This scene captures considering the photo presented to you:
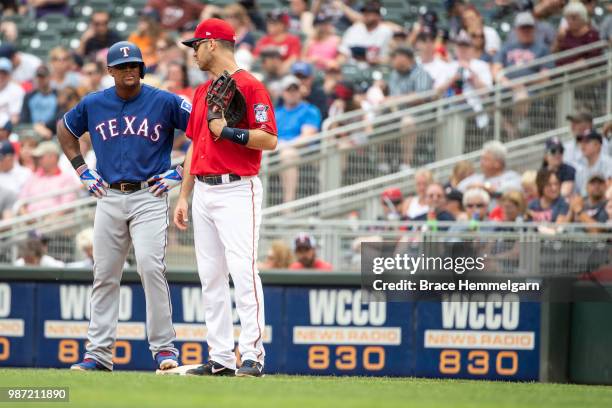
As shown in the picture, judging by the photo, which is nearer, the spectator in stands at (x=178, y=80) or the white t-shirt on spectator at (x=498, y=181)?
the white t-shirt on spectator at (x=498, y=181)

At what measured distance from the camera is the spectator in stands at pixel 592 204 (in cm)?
1126

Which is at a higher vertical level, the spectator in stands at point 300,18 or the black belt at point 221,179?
the spectator in stands at point 300,18

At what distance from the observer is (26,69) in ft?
57.1

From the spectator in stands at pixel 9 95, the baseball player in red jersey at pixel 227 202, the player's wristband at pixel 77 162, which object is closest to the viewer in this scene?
the baseball player in red jersey at pixel 227 202

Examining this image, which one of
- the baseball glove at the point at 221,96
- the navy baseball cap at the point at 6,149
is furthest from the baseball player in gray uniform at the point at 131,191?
the navy baseball cap at the point at 6,149

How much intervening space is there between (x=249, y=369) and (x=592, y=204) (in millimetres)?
5225

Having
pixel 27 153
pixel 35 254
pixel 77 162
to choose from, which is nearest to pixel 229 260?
pixel 77 162

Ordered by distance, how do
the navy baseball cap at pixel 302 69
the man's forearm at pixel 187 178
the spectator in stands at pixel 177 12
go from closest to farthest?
the man's forearm at pixel 187 178, the navy baseball cap at pixel 302 69, the spectator in stands at pixel 177 12

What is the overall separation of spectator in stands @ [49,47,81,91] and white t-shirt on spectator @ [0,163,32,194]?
2326 millimetres

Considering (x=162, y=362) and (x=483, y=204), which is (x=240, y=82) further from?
(x=483, y=204)

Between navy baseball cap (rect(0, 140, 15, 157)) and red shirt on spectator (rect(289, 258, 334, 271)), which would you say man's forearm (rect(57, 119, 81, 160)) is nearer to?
red shirt on spectator (rect(289, 258, 334, 271))

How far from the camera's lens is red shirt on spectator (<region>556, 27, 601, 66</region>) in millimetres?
14227

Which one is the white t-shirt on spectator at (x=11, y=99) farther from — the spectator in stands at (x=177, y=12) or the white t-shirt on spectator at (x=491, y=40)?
the white t-shirt on spectator at (x=491, y=40)

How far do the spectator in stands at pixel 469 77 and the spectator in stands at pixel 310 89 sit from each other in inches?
58.5
